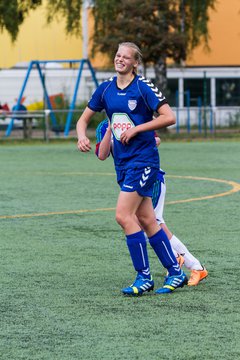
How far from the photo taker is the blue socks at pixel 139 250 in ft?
27.7

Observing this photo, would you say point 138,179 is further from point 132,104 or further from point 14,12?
point 14,12

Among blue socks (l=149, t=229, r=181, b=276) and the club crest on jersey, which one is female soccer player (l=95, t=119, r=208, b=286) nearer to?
blue socks (l=149, t=229, r=181, b=276)

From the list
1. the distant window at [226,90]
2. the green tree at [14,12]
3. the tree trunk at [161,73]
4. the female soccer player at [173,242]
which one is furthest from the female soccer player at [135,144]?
the distant window at [226,90]

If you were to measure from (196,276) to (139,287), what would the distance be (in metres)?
0.67

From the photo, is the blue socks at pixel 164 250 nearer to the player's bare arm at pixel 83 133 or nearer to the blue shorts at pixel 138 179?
the blue shorts at pixel 138 179

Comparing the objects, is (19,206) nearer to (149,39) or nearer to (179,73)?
(149,39)

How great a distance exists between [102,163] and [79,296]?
16020 mm

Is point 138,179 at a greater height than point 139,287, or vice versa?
point 138,179

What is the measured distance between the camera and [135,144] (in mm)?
8305

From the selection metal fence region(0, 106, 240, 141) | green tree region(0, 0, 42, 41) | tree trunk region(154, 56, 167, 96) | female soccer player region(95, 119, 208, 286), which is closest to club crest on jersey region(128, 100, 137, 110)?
female soccer player region(95, 119, 208, 286)

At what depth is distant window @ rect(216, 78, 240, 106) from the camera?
4806 centimetres

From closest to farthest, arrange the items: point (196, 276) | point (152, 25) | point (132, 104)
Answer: point (132, 104)
point (196, 276)
point (152, 25)

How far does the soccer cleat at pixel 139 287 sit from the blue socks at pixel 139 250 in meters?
0.06

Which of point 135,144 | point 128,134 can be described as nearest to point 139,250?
point 135,144
